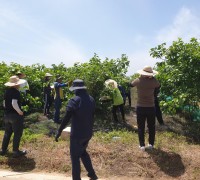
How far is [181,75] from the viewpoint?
941 cm

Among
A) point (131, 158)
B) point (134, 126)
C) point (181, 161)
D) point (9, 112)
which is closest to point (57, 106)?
point (134, 126)

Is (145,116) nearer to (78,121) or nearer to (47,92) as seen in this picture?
(78,121)

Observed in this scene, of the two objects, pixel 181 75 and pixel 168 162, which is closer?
pixel 168 162

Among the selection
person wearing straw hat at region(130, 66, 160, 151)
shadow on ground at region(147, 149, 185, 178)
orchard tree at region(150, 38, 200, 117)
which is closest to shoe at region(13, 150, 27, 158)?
person wearing straw hat at region(130, 66, 160, 151)

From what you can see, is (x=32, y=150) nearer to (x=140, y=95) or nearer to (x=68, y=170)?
(x=68, y=170)

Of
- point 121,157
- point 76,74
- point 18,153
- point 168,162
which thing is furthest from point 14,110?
point 76,74

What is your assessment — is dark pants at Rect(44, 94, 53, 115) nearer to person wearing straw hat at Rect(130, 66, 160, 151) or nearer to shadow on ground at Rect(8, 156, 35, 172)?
shadow on ground at Rect(8, 156, 35, 172)

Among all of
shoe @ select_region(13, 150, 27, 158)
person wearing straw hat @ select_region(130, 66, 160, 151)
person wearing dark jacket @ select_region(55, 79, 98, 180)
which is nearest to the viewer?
person wearing dark jacket @ select_region(55, 79, 98, 180)

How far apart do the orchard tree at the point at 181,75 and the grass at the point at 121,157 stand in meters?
1.10

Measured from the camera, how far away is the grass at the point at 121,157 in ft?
21.8

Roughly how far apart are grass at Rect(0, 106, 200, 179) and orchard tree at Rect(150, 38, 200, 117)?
110 centimetres

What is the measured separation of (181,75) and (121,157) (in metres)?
3.47

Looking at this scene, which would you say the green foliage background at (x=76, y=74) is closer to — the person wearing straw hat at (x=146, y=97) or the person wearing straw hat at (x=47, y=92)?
the person wearing straw hat at (x=47, y=92)

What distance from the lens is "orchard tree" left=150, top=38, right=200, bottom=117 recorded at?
9.18 metres
